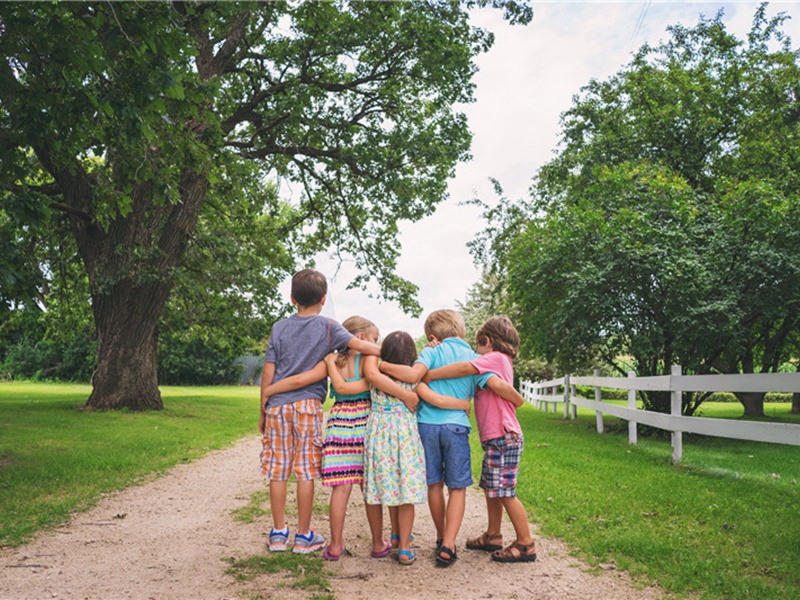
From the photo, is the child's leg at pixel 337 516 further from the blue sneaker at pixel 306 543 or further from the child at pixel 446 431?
the child at pixel 446 431

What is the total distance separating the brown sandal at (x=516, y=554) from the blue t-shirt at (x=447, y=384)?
835mm

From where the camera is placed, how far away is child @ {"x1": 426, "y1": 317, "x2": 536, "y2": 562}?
4.23 metres

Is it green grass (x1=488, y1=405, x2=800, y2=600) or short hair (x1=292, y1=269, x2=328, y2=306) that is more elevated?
short hair (x1=292, y1=269, x2=328, y2=306)

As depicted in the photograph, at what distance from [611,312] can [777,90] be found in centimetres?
1230

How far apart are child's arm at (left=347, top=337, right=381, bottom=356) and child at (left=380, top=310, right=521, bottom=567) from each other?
0.40 ft

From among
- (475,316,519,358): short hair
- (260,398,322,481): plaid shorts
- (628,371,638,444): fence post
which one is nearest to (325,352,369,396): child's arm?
(260,398,322,481): plaid shorts

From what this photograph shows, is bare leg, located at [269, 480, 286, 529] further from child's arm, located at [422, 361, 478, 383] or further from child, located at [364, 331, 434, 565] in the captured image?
child's arm, located at [422, 361, 478, 383]

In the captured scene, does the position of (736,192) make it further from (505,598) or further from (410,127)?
(505,598)

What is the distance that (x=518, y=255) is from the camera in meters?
15.0

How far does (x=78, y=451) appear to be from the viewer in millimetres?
8648

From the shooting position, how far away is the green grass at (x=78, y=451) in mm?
5555

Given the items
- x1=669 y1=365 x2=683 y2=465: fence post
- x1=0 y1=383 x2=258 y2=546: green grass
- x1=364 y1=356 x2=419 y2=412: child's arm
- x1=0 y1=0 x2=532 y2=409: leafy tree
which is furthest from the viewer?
x1=0 y1=0 x2=532 y2=409: leafy tree

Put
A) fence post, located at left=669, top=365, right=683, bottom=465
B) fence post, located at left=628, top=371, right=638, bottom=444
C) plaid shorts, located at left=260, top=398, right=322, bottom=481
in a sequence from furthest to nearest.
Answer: fence post, located at left=628, top=371, right=638, bottom=444 < fence post, located at left=669, top=365, right=683, bottom=465 < plaid shorts, located at left=260, top=398, right=322, bottom=481

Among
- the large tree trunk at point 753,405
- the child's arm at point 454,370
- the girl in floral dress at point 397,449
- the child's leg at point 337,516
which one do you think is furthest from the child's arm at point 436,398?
the large tree trunk at point 753,405
